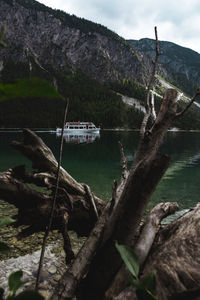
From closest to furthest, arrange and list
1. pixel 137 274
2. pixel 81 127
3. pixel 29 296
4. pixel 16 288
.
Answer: pixel 29 296
pixel 16 288
pixel 137 274
pixel 81 127

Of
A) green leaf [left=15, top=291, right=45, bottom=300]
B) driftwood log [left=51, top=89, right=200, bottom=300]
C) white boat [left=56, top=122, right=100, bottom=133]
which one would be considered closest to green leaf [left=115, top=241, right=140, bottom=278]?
green leaf [left=15, top=291, right=45, bottom=300]

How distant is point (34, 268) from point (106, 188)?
1115 cm

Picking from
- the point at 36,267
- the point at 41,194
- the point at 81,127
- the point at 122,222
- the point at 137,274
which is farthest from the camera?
the point at 81,127

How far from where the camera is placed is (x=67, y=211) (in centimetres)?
330

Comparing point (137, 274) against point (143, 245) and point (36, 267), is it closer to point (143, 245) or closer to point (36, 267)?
point (143, 245)

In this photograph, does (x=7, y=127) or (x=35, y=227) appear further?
(x=7, y=127)

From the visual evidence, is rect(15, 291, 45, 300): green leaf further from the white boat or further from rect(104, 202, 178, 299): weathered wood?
the white boat

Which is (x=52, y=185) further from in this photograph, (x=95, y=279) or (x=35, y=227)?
(x=95, y=279)

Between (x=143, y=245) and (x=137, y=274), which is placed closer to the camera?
(x=137, y=274)

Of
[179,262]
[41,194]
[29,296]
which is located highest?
[29,296]

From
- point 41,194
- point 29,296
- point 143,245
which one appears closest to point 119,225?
point 143,245

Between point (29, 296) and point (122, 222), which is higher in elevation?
point (29, 296)

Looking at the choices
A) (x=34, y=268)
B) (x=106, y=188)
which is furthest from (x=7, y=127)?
(x=34, y=268)

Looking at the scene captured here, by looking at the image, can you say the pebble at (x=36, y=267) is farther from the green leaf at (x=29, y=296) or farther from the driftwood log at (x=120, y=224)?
the green leaf at (x=29, y=296)
